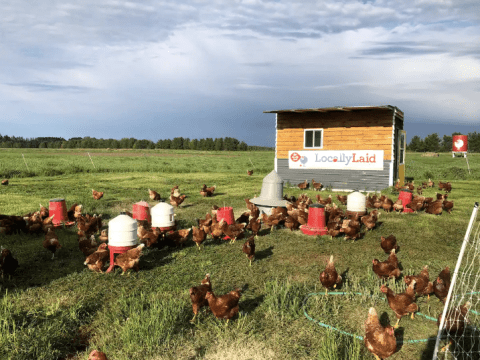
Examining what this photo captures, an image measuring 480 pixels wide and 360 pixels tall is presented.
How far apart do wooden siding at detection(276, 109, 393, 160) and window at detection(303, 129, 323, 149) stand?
18cm

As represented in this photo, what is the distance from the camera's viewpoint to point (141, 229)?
792 centimetres

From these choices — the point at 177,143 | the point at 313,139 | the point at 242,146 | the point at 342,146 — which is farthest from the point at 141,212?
the point at 177,143

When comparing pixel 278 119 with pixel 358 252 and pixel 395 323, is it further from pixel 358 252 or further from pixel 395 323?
pixel 395 323

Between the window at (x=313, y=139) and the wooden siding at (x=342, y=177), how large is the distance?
4.52ft

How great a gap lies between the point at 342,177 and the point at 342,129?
256 centimetres

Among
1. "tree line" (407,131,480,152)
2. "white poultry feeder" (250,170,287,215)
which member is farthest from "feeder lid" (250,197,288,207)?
"tree line" (407,131,480,152)

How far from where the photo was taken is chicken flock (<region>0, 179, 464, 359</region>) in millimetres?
4578

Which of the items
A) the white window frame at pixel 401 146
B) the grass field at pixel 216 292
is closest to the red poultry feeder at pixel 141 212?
the grass field at pixel 216 292

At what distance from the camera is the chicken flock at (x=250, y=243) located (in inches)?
180

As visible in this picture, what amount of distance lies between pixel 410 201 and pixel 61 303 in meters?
11.4

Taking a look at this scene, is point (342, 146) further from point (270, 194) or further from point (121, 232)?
point (121, 232)

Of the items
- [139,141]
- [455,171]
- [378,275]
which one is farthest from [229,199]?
[139,141]

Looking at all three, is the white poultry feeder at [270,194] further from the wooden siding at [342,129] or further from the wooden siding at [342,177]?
the wooden siding at [342,129]

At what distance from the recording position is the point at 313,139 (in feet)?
63.5
